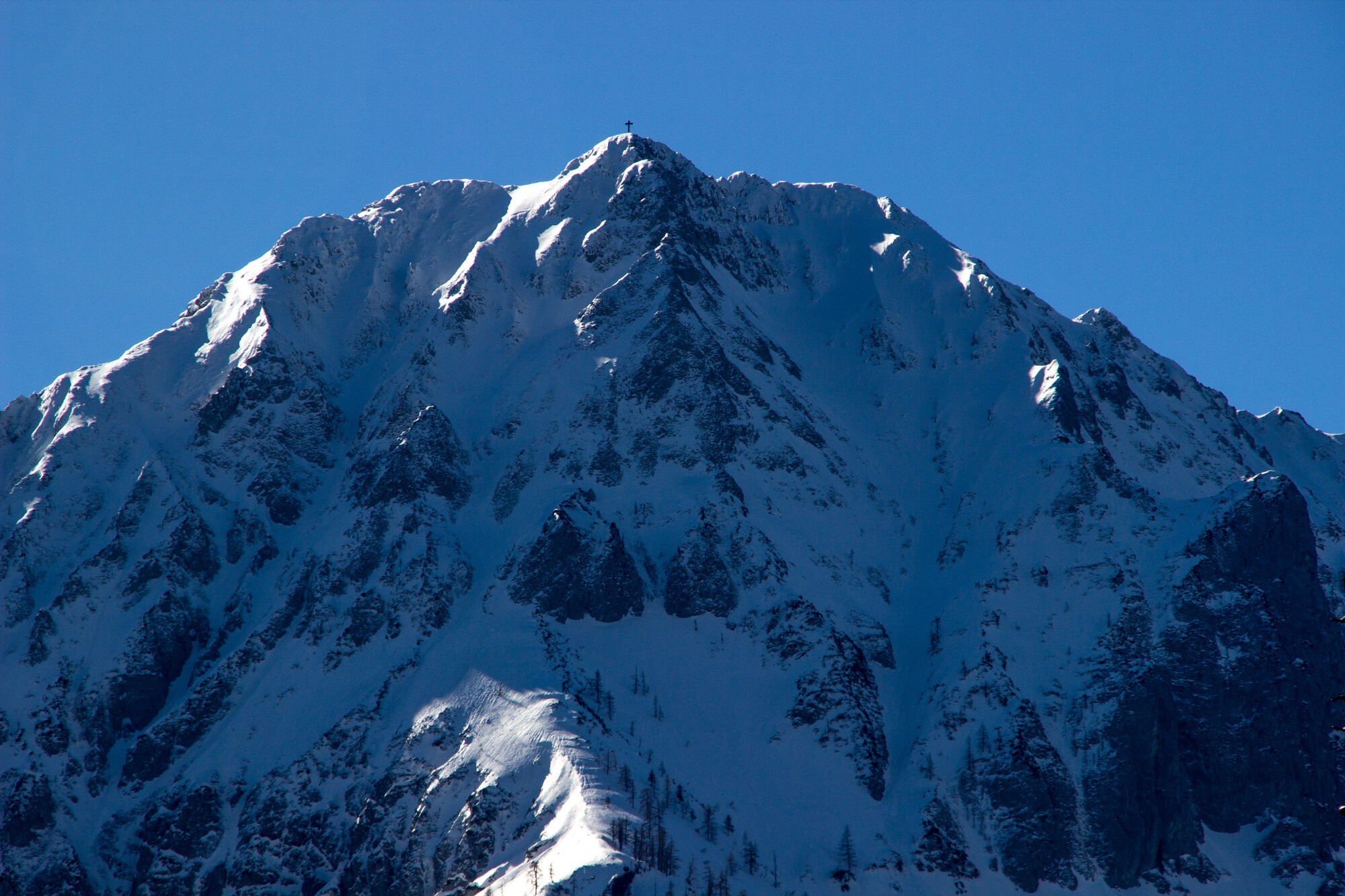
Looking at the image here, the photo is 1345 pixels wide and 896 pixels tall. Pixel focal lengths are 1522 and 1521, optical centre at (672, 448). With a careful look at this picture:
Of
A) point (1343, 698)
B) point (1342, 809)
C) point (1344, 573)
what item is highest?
point (1344, 573)

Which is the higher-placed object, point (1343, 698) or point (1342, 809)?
point (1343, 698)

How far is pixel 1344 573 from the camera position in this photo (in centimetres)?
6844

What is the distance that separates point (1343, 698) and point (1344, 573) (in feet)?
20.8

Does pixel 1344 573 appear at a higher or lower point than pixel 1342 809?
higher

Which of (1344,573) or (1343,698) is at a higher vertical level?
(1344,573)

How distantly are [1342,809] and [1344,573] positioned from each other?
1165 centimetres

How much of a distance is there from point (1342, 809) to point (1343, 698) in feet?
17.7

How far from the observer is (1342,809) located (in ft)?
233

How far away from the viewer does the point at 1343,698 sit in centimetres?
7044

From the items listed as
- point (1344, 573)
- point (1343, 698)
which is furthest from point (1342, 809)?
point (1344, 573)

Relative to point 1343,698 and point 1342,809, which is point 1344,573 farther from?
point 1342,809
